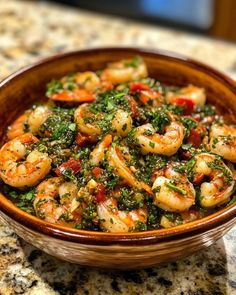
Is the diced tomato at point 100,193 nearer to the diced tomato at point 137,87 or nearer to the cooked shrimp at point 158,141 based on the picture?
the cooked shrimp at point 158,141

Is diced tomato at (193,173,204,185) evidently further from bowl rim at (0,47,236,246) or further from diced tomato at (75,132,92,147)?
diced tomato at (75,132,92,147)

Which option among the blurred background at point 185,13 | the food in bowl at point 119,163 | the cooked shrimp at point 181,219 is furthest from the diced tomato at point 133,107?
the blurred background at point 185,13

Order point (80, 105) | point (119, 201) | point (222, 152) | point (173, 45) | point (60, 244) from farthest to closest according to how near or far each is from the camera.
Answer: point (173, 45) < point (80, 105) < point (222, 152) < point (119, 201) < point (60, 244)

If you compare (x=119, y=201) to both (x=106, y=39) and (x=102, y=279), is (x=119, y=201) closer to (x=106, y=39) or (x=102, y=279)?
(x=102, y=279)

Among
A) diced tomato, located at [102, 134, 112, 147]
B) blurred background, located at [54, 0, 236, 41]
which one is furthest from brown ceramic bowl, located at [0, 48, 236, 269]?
blurred background, located at [54, 0, 236, 41]

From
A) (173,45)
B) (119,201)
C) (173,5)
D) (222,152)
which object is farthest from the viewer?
(173,5)

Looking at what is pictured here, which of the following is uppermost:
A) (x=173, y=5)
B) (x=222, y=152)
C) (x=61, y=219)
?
(x=222, y=152)

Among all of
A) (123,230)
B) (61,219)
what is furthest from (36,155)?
(123,230)
